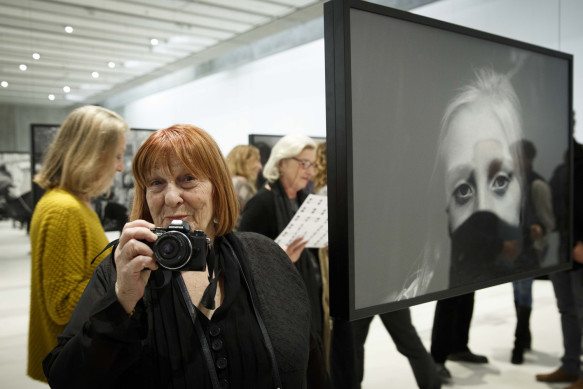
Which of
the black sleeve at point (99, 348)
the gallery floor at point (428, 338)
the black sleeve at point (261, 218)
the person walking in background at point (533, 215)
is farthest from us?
the black sleeve at point (261, 218)

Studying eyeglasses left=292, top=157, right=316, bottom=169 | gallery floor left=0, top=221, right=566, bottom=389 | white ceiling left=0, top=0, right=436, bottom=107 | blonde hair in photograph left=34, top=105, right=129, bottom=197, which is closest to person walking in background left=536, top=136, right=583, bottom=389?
gallery floor left=0, top=221, right=566, bottom=389

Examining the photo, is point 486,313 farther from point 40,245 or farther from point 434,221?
point 40,245

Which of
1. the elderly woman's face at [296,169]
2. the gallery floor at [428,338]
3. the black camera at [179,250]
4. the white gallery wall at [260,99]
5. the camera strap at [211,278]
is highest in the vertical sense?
the white gallery wall at [260,99]

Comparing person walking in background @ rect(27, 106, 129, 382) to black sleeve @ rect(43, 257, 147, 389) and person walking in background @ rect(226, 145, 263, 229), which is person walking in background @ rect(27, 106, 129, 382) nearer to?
black sleeve @ rect(43, 257, 147, 389)

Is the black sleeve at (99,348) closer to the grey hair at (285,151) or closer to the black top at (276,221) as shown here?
the black top at (276,221)

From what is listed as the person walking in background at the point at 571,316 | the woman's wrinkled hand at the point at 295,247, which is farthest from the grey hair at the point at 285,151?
the person walking in background at the point at 571,316

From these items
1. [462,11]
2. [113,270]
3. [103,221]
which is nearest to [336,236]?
[113,270]

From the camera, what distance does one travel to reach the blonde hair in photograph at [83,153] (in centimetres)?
182

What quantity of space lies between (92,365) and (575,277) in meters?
2.87

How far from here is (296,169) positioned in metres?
3.03

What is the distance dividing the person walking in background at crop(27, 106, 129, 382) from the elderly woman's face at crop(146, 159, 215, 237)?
60 cm

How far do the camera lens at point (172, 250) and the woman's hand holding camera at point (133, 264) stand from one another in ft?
0.06

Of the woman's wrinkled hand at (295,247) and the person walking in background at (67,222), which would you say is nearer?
the person walking in background at (67,222)

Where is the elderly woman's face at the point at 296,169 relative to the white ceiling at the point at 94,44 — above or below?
below
